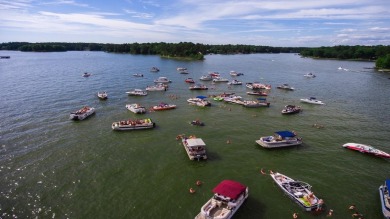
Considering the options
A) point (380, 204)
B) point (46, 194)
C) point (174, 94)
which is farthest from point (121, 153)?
point (174, 94)

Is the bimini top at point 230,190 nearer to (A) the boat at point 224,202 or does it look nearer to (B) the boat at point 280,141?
(A) the boat at point 224,202

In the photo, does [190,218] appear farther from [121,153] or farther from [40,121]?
[40,121]

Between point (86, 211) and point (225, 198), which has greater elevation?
point (225, 198)

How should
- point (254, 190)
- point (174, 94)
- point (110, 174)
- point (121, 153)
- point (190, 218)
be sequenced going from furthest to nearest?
point (174, 94) < point (121, 153) < point (110, 174) < point (254, 190) < point (190, 218)

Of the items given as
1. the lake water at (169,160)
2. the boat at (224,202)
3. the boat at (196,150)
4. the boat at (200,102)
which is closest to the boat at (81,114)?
the lake water at (169,160)

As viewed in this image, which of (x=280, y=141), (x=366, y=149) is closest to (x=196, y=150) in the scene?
(x=280, y=141)

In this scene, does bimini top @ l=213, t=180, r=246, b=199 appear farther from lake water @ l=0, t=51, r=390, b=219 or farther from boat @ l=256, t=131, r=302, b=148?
boat @ l=256, t=131, r=302, b=148
